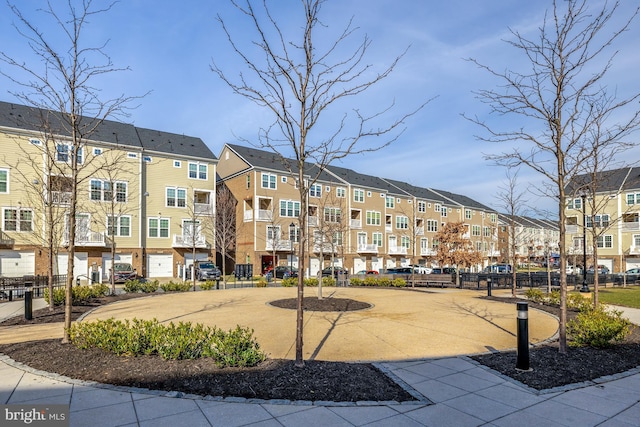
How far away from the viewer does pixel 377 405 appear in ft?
17.5

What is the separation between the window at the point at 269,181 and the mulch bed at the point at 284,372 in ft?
117

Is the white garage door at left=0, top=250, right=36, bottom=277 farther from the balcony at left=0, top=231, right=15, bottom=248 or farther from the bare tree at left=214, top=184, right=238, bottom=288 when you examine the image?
the bare tree at left=214, top=184, right=238, bottom=288

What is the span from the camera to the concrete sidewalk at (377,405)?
15.8ft

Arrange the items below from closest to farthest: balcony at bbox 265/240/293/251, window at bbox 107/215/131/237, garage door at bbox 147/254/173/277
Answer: window at bbox 107/215/131/237 < garage door at bbox 147/254/173/277 < balcony at bbox 265/240/293/251

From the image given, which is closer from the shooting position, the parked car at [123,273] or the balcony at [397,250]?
the parked car at [123,273]

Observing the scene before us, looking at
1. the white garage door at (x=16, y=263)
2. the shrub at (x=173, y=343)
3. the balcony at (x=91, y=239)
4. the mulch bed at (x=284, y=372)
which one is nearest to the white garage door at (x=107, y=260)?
the balcony at (x=91, y=239)

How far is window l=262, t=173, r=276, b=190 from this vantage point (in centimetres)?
4356

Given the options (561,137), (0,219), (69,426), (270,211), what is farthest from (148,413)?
(270,211)

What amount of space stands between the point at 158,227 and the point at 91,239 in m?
6.00

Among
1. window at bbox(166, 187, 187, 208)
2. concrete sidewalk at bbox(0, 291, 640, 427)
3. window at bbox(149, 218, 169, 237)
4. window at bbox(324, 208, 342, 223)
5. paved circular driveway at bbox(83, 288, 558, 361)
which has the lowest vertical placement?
paved circular driveway at bbox(83, 288, 558, 361)

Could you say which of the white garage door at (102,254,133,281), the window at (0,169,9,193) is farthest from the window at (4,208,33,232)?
the white garage door at (102,254,133,281)

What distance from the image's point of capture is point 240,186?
148 ft

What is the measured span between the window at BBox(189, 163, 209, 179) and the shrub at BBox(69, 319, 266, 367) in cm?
3438

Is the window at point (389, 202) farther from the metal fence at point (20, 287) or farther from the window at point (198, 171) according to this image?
the metal fence at point (20, 287)
